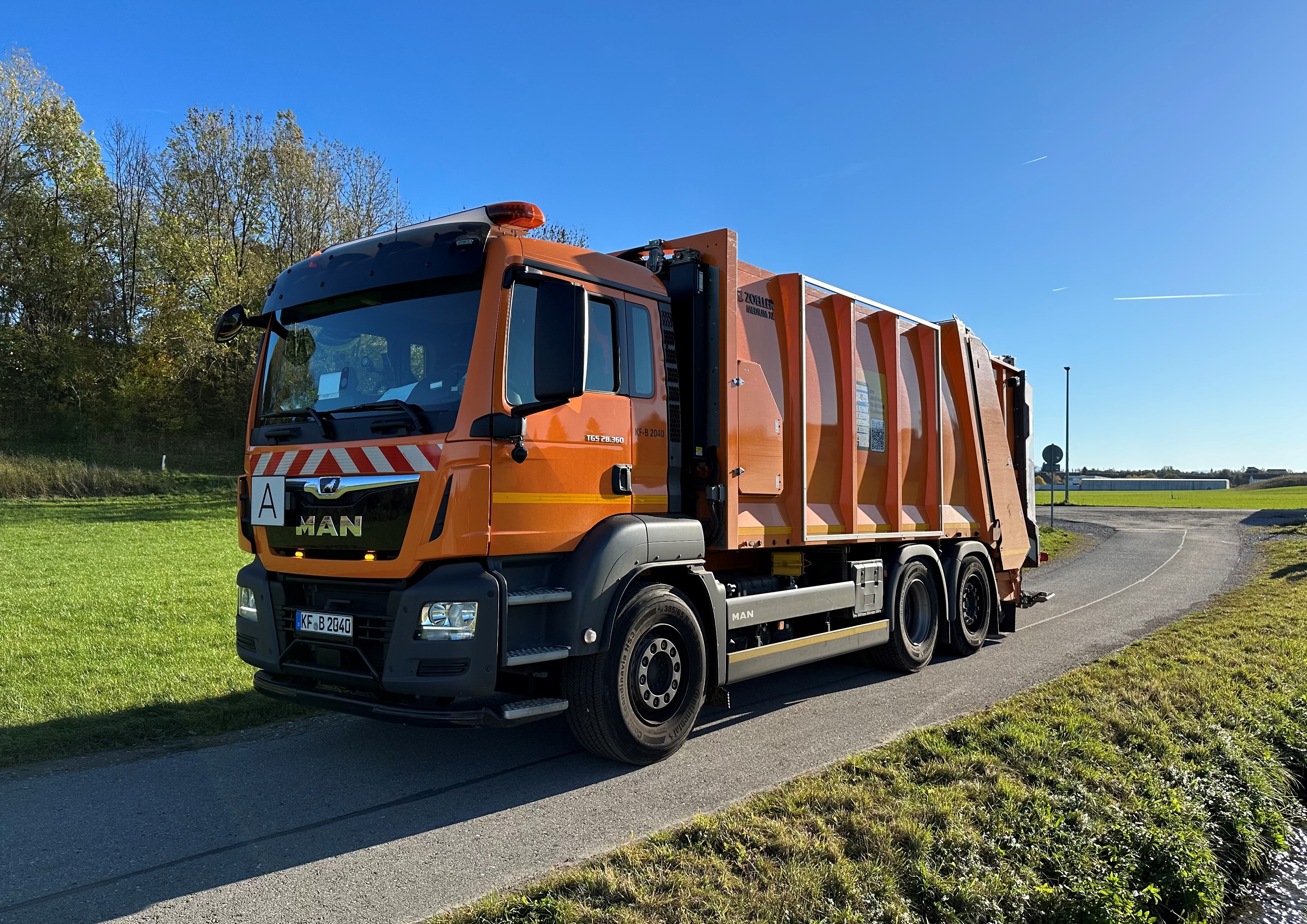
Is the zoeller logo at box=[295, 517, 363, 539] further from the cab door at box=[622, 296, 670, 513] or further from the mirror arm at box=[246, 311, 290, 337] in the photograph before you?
the cab door at box=[622, 296, 670, 513]

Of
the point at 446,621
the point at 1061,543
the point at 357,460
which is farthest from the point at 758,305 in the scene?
the point at 1061,543

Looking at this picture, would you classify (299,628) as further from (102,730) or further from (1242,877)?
(1242,877)

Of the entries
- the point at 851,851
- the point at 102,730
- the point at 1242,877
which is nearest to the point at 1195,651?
the point at 1242,877

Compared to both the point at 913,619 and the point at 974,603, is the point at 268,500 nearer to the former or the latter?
the point at 913,619

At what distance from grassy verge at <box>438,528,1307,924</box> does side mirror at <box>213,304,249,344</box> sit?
4.29m

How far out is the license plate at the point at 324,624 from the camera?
4.57m

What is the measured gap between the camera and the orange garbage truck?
4.41m

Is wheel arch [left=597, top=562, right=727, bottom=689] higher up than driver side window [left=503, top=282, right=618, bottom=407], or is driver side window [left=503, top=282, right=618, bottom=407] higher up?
driver side window [left=503, top=282, right=618, bottom=407]

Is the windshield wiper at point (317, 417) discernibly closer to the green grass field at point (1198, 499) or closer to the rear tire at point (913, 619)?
the rear tire at point (913, 619)

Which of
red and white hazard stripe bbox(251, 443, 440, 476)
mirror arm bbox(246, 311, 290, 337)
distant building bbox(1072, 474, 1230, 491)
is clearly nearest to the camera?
red and white hazard stripe bbox(251, 443, 440, 476)

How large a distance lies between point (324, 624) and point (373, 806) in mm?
1022

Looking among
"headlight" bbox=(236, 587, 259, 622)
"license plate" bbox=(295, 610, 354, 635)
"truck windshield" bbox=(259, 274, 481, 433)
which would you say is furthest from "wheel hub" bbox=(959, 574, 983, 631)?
"headlight" bbox=(236, 587, 259, 622)

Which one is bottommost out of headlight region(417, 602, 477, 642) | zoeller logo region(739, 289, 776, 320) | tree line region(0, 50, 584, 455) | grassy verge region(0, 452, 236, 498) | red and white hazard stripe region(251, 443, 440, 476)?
headlight region(417, 602, 477, 642)

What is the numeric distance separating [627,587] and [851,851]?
6.22 ft
